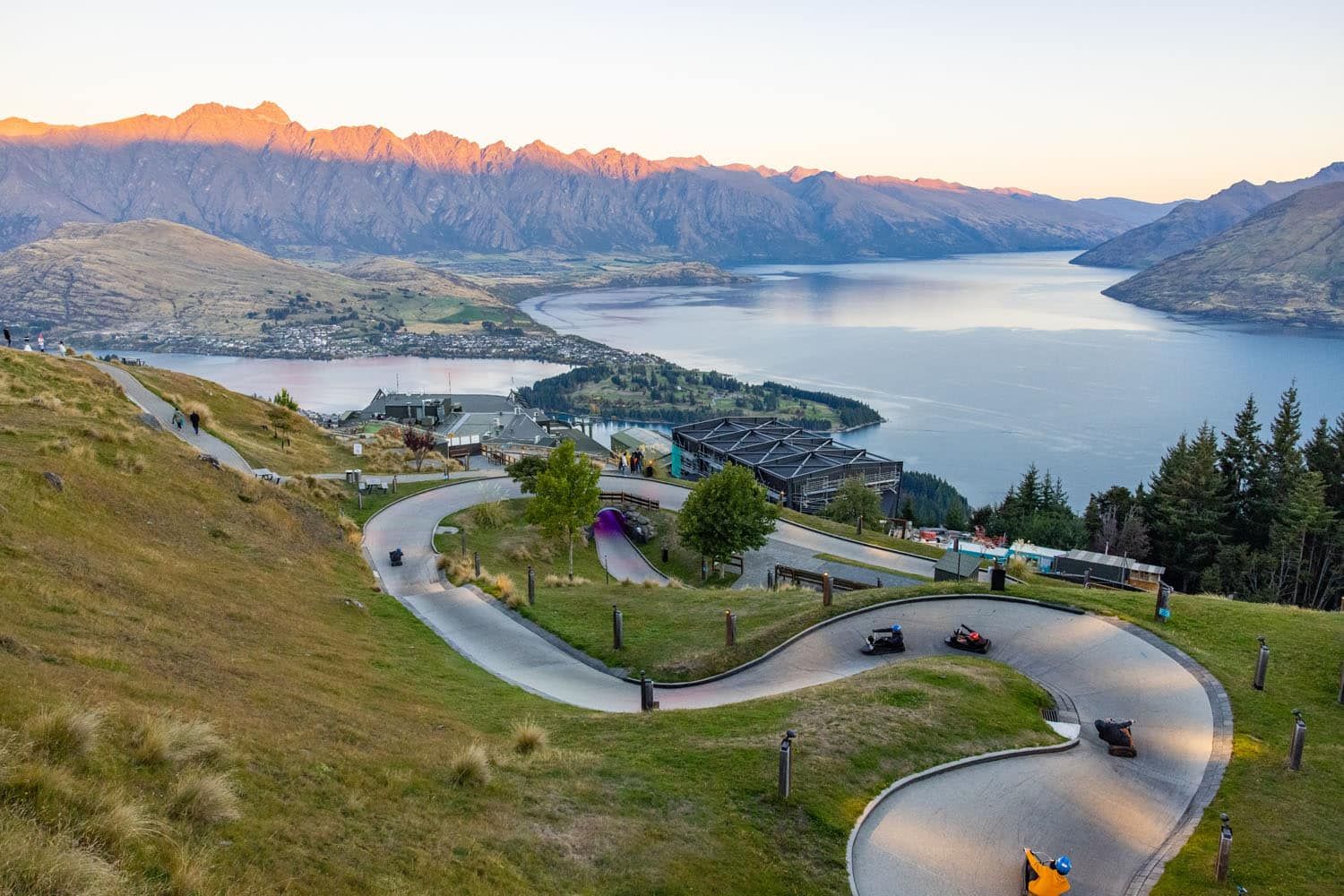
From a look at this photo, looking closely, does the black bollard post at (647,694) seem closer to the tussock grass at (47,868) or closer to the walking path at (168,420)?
the tussock grass at (47,868)

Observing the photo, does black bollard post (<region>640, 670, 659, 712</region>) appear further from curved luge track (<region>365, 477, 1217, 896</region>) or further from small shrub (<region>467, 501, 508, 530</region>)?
small shrub (<region>467, 501, 508, 530</region>)

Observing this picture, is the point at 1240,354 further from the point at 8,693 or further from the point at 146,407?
the point at 8,693

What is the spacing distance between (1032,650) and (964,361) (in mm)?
159926

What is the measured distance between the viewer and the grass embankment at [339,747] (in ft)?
24.2

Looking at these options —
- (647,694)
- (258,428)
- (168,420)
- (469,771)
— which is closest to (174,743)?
(469,771)

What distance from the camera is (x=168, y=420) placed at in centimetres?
3794

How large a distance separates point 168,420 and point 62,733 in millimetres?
35222

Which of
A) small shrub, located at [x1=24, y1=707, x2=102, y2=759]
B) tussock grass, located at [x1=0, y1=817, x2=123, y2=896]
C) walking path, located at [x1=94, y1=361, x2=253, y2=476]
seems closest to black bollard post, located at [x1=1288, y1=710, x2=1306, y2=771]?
tussock grass, located at [x1=0, y1=817, x2=123, y2=896]

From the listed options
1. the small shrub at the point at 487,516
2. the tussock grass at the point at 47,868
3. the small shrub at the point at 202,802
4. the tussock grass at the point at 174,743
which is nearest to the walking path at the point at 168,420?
the small shrub at the point at 487,516

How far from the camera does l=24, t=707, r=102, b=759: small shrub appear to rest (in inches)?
294

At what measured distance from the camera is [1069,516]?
59625 mm

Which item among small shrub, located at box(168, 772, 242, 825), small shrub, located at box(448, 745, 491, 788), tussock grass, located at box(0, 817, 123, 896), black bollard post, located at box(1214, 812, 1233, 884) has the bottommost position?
black bollard post, located at box(1214, 812, 1233, 884)

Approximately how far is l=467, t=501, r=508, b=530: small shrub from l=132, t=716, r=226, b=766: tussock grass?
81.8ft

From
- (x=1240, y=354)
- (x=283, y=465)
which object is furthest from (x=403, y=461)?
(x=1240, y=354)
